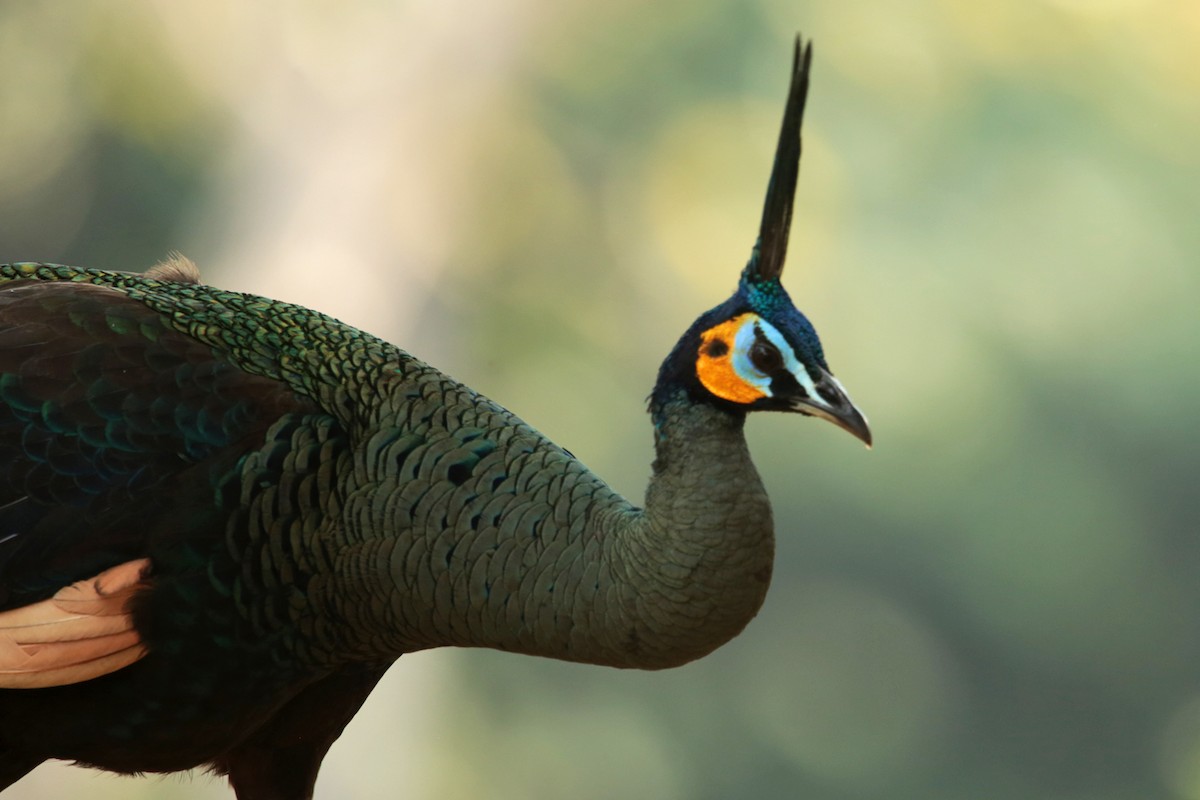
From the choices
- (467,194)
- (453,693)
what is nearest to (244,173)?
(467,194)

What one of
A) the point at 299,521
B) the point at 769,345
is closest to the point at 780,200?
the point at 769,345

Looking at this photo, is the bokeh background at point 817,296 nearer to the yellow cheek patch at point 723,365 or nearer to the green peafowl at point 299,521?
the green peafowl at point 299,521

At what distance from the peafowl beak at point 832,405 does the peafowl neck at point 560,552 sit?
4.1 inches

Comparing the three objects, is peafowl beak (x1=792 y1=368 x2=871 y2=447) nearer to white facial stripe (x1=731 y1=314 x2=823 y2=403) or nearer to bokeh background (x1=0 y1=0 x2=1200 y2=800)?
white facial stripe (x1=731 y1=314 x2=823 y2=403)

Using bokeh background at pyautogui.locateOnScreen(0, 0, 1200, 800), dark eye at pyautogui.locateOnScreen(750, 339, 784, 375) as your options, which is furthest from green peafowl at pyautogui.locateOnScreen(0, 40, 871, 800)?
bokeh background at pyautogui.locateOnScreen(0, 0, 1200, 800)

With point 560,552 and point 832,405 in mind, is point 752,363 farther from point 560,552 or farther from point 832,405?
point 560,552

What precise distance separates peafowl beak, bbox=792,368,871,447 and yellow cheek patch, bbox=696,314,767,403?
58 mm

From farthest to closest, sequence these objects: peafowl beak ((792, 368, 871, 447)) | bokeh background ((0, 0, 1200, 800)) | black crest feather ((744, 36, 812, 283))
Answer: bokeh background ((0, 0, 1200, 800)) < black crest feather ((744, 36, 812, 283)) < peafowl beak ((792, 368, 871, 447))

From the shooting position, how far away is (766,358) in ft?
5.39

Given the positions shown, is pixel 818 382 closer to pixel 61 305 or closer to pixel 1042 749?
pixel 61 305

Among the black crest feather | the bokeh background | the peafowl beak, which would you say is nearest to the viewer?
the peafowl beak

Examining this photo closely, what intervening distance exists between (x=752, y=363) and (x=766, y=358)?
0.02 metres

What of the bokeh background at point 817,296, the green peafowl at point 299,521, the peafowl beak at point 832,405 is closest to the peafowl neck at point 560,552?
the green peafowl at point 299,521

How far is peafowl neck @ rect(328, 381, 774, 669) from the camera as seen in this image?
1.67 metres
